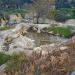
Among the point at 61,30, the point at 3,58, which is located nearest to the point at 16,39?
the point at 61,30

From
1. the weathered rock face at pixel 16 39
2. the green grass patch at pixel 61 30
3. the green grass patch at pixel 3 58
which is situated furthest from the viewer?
the green grass patch at pixel 61 30

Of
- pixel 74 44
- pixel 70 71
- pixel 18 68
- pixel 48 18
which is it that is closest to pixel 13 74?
pixel 18 68

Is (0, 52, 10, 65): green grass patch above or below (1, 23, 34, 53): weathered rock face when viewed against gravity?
above

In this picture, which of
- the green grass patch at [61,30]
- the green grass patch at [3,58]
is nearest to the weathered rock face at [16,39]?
the green grass patch at [61,30]

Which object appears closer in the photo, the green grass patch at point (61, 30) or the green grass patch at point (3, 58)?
the green grass patch at point (3, 58)

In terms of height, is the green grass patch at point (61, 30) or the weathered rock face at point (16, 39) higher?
the weathered rock face at point (16, 39)

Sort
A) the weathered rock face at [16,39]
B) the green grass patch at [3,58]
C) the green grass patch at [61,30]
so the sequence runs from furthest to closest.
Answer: the green grass patch at [61,30] < the weathered rock face at [16,39] < the green grass patch at [3,58]

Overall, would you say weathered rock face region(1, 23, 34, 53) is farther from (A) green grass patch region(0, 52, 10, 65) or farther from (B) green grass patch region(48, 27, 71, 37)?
(A) green grass patch region(0, 52, 10, 65)

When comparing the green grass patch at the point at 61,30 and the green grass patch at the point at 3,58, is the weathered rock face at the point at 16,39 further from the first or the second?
the green grass patch at the point at 3,58

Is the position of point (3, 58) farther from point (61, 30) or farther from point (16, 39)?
point (61, 30)

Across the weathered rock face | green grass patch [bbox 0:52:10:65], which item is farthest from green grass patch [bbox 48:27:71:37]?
green grass patch [bbox 0:52:10:65]

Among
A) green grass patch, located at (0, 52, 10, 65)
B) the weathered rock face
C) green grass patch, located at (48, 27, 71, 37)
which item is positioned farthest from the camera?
green grass patch, located at (48, 27, 71, 37)

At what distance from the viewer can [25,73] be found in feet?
32.6

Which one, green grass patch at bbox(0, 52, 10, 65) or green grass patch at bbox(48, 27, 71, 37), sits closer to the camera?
green grass patch at bbox(0, 52, 10, 65)
